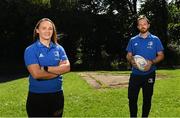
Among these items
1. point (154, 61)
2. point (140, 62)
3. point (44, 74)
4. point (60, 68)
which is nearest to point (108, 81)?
point (154, 61)

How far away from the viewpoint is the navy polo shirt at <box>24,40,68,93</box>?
609cm

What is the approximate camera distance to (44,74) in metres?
6.09

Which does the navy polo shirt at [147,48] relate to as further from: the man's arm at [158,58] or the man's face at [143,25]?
the man's face at [143,25]

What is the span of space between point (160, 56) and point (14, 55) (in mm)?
32094

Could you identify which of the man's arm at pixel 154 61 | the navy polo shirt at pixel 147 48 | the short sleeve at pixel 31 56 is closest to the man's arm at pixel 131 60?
the navy polo shirt at pixel 147 48

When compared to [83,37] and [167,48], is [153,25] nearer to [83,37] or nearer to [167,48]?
[167,48]

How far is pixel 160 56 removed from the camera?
8875mm

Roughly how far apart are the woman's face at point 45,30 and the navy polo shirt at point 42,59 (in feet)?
0.34

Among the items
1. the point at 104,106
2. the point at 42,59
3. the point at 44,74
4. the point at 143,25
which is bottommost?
the point at 104,106

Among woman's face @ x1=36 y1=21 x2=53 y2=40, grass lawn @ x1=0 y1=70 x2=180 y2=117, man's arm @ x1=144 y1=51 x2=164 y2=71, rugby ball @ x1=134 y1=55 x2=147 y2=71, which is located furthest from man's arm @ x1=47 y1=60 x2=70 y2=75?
grass lawn @ x1=0 y1=70 x2=180 y2=117

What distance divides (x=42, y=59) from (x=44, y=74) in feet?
0.67

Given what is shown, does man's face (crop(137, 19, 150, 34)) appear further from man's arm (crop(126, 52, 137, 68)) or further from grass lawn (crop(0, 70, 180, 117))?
grass lawn (crop(0, 70, 180, 117))

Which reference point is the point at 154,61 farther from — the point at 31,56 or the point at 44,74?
the point at 31,56

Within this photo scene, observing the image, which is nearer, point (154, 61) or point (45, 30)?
point (45, 30)
